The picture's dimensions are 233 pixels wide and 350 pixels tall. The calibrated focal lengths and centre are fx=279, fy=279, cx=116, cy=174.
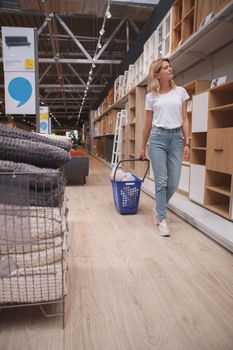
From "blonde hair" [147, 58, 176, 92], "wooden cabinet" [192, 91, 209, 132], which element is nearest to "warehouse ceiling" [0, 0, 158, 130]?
"wooden cabinet" [192, 91, 209, 132]

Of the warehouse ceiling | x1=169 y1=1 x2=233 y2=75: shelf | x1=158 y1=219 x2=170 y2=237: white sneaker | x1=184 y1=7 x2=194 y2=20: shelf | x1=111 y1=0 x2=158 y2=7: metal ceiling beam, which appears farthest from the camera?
the warehouse ceiling

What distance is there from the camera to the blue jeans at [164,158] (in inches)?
96.2

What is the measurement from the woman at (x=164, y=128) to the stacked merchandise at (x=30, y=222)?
1405mm

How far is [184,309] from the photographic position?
53.9 inches

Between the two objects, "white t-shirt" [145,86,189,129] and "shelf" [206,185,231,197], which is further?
"shelf" [206,185,231,197]

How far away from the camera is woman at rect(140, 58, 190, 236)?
2.42 metres

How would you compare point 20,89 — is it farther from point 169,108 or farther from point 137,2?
point 137,2

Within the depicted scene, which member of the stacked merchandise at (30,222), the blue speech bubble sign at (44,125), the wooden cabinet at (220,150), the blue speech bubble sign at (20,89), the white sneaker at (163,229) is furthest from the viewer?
the blue speech bubble sign at (44,125)

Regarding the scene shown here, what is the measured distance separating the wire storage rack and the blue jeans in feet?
4.65

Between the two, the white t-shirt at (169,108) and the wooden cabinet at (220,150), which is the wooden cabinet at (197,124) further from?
the white t-shirt at (169,108)

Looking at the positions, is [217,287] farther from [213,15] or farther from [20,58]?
[20,58]

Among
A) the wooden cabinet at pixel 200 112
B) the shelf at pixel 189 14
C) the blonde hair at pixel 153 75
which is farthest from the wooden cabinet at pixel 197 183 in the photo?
the shelf at pixel 189 14

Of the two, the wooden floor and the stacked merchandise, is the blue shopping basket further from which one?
the stacked merchandise

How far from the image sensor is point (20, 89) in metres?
2.99
